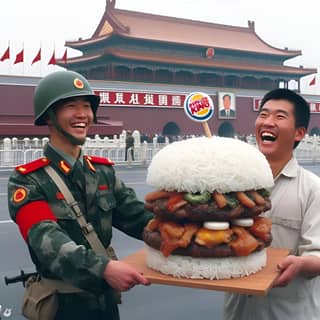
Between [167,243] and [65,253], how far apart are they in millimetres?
340

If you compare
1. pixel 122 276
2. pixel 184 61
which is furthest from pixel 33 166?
pixel 184 61

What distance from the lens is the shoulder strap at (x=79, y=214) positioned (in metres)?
1.89

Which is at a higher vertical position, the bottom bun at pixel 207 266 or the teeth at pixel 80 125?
the teeth at pixel 80 125

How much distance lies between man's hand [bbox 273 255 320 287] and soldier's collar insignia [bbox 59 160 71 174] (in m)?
0.83

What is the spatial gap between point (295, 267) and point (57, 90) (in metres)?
1.06

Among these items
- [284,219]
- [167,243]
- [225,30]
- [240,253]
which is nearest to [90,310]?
[167,243]

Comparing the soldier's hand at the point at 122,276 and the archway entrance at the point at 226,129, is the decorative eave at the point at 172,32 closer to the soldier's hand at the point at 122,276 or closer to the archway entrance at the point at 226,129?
the archway entrance at the point at 226,129

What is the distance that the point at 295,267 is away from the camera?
1.69m

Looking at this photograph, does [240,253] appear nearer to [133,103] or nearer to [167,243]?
[167,243]

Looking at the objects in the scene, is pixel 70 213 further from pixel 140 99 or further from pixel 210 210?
pixel 140 99

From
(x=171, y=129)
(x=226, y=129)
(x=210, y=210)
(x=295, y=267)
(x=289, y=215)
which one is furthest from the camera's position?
(x=226, y=129)

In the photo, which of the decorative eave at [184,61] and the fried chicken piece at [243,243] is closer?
the fried chicken piece at [243,243]

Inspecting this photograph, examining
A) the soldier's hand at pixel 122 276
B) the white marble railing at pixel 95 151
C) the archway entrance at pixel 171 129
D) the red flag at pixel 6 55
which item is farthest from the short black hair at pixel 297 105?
the archway entrance at pixel 171 129

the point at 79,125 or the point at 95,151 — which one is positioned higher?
the point at 79,125
